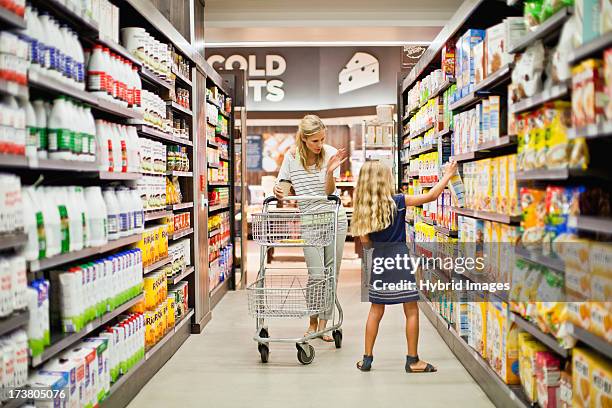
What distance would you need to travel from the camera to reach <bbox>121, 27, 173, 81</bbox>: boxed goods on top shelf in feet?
13.8

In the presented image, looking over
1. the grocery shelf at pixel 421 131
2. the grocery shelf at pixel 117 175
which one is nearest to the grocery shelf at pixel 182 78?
the grocery shelf at pixel 117 175

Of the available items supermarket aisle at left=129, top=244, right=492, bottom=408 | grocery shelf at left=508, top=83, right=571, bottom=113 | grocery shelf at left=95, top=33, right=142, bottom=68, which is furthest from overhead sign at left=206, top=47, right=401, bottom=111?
grocery shelf at left=508, top=83, right=571, bottom=113

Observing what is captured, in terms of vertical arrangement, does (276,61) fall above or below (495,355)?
above

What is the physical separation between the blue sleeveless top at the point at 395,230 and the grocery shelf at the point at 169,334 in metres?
1.66

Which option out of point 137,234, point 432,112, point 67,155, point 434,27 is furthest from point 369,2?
point 67,155

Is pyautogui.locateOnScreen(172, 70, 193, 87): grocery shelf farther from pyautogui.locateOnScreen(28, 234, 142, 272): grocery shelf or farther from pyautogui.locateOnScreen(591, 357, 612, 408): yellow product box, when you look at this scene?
pyautogui.locateOnScreen(591, 357, 612, 408): yellow product box

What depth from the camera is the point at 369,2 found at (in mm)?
Result: 8125

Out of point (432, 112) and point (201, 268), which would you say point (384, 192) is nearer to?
point (432, 112)

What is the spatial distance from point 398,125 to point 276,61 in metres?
6.35

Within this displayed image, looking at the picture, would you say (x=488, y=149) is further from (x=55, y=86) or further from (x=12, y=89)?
(x=12, y=89)

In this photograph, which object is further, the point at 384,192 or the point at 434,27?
the point at 434,27

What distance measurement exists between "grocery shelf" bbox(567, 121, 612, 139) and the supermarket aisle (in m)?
1.94

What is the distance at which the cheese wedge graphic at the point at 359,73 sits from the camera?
43.9ft

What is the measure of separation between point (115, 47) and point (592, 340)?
2820 mm
